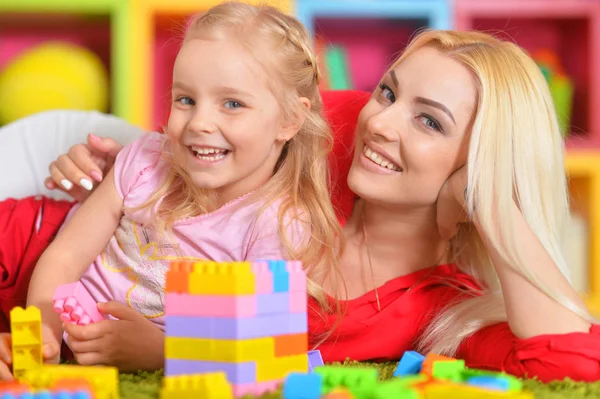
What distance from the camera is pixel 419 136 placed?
4.32 ft

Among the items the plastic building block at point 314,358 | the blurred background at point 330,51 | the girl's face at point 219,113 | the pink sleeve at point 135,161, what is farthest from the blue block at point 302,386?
the blurred background at point 330,51

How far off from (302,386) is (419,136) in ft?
1.86

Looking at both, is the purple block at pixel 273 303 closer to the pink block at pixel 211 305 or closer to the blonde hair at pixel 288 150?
the pink block at pixel 211 305

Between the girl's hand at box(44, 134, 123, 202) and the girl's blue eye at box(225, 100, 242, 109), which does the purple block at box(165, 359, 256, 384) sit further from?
the girl's hand at box(44, 134, 123, 202)

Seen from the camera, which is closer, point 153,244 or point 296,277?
point 296,277

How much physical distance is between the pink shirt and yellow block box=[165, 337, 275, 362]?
350 millimetres

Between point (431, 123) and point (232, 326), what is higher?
point (431, 123)

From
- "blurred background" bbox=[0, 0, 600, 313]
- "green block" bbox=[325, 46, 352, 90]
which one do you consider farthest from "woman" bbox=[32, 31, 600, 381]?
"green block" bbox=[325, 46, 352, 90]

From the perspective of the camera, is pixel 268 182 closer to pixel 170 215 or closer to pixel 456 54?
pixel 170 215

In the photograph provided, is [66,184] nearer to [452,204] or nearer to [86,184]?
[86,184]

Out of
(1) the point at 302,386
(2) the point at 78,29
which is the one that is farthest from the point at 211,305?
(2) the point at 78,29

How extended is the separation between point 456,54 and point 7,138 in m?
0.97

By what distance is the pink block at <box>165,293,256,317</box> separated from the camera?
911mm

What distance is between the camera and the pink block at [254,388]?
91cm
